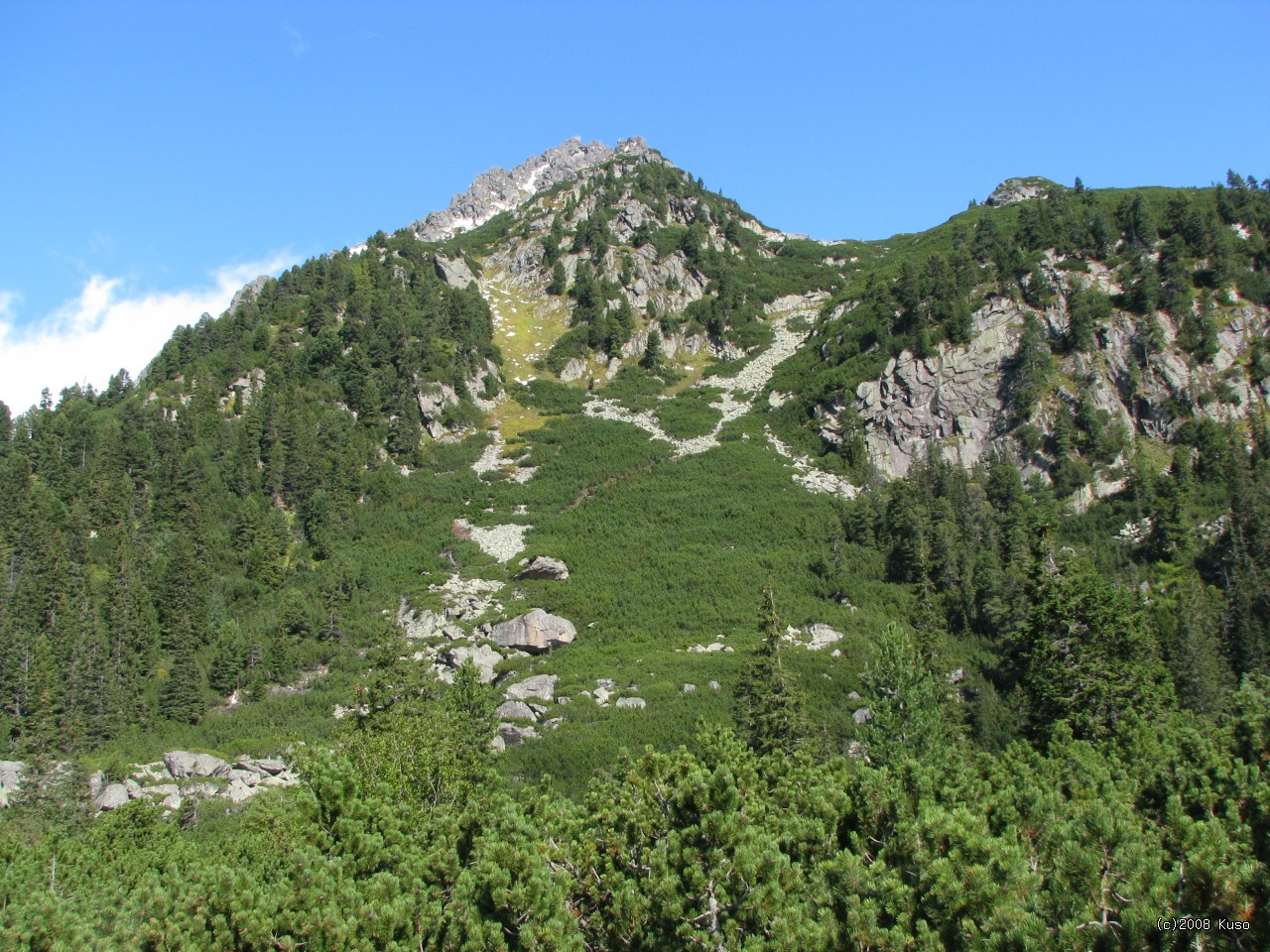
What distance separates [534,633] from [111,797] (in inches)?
897

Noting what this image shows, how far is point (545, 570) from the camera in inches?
2275

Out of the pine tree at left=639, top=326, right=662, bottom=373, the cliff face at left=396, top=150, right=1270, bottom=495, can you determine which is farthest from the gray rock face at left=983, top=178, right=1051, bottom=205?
the pine tree at left=639, top=326, right=662, bottom=373

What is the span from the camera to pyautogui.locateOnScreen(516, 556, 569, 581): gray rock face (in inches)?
2267

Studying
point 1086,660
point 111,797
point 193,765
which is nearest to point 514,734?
point 193,765

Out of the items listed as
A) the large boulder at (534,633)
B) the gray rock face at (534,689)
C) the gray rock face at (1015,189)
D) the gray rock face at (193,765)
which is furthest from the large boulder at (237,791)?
the gray rock face at (1015,189)

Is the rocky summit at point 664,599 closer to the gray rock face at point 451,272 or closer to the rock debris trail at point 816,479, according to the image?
the rock debris trail at point 816,479

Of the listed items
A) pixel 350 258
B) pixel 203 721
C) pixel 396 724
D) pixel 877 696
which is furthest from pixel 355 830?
pixel 350 258

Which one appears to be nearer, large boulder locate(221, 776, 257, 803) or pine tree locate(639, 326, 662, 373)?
large boulder locate(221, 776, 257, 803)

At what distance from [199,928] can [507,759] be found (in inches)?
972

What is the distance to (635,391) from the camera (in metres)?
95.4

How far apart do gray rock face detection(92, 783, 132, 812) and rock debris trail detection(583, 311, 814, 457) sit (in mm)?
54715

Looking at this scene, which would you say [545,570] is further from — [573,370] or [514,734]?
[573,370]

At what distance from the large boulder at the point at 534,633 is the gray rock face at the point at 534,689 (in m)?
4.66

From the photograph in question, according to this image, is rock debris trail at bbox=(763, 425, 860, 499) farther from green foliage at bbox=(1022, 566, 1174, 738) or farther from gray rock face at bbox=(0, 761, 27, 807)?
gray rock face at bbox=(0, 761, 27, 807)
